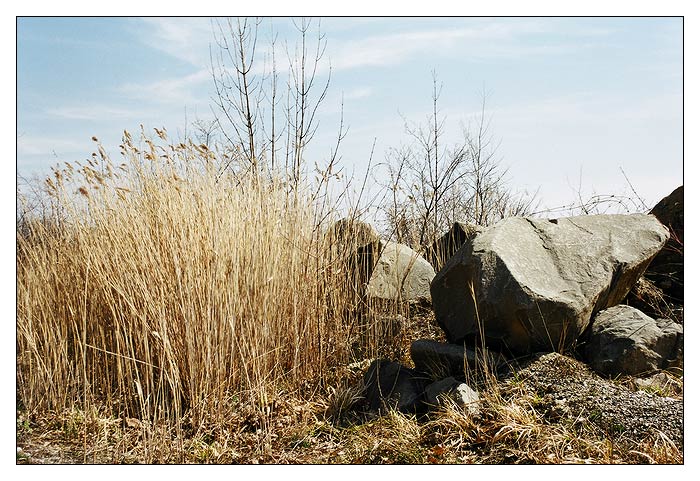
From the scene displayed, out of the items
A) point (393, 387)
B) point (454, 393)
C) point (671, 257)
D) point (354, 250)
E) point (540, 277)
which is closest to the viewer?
point (454, 393)

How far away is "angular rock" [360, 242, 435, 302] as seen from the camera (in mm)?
4402

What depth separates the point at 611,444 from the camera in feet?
9.57

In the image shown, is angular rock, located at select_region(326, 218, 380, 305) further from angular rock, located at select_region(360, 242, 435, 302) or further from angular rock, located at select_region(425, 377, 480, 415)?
angular rock, located at select_region(425, 377, 480, 415)

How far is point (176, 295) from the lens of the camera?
10.8ft

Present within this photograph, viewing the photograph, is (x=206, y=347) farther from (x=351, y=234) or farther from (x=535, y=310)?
(x=535, y=310)

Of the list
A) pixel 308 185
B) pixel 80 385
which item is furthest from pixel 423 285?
pixel 80 385

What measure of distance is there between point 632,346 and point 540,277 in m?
0.59

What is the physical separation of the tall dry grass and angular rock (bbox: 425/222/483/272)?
1001mm

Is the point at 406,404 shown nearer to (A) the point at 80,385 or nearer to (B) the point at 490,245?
(B) the point at 490,245

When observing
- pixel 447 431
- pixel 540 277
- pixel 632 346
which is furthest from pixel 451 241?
pixel 447 431

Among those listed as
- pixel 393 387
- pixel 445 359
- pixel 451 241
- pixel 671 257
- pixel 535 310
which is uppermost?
pixel 451 241

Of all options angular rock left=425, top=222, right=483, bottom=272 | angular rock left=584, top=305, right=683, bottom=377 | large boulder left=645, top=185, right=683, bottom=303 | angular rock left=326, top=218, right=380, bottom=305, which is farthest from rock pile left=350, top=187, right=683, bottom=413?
angular rock left=425, top=222, right=483, bottom=272

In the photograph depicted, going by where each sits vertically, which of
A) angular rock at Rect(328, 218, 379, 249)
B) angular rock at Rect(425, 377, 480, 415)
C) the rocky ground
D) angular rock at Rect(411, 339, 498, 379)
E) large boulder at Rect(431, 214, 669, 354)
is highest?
angular rock at Rect(328, 218, 379, 249)

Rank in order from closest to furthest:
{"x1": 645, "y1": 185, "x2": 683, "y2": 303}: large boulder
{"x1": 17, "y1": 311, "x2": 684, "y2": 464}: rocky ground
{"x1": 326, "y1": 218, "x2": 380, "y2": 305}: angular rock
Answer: {"x1": 17, "y1": 311, "x2": 684, "y2": 464}: rocky ground
{"x1": 326, "y1": 218, "x2": 380, "y2": 305}: angular rock
{"x1": 645, "y1": 185, "x2": 683, "y2": 303}: large boulder
